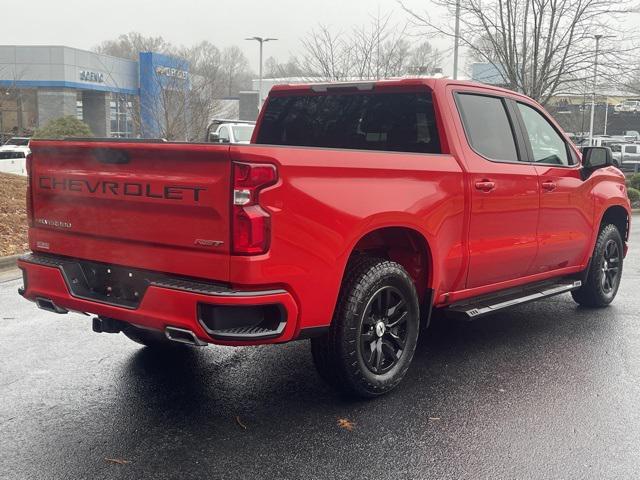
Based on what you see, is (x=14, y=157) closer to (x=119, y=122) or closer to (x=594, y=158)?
(x=119, y=122)

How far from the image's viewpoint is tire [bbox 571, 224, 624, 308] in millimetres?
6715

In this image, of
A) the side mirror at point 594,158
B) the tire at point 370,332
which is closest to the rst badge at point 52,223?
the tire at point 370,332

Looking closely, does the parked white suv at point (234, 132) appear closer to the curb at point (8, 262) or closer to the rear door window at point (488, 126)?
the curb at point (8, 262)

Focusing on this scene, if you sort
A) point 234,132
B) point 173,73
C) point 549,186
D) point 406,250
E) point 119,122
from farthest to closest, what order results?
point 119,122, point 173,73, point 234,132, point 549,186, point 406,250

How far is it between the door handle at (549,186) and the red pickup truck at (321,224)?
0.06 feet

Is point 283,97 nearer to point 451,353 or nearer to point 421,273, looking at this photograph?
point 421,273

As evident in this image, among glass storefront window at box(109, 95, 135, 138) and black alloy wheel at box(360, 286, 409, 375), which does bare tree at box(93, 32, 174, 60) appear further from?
black alloy wheel at box(360, 286, 409, 375)

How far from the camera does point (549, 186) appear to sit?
5.68 metres

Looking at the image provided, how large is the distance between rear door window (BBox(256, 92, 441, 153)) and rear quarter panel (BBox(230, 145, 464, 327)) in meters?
0.58

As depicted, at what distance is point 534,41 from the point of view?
15.1 metres

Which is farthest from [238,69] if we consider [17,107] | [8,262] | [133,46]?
[8,262]

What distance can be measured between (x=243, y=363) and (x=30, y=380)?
1.40 metres

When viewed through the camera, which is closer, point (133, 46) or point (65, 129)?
point (65, 129)

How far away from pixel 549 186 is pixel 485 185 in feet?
3.33
